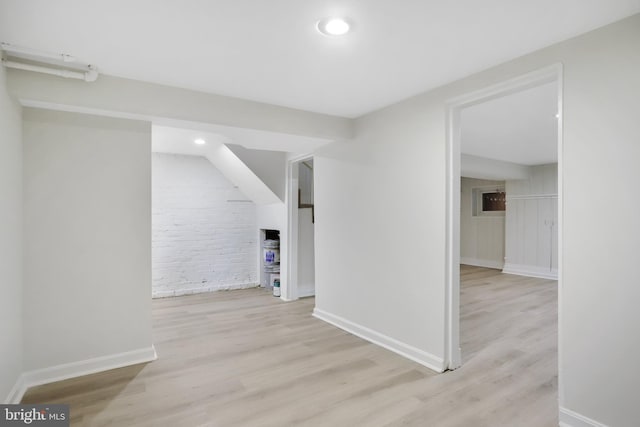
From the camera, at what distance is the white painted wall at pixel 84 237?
100 inches

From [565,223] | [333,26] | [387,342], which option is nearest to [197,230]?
[387,342]

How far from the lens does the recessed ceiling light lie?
180cm

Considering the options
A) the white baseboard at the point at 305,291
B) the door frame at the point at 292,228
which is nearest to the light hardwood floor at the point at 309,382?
the door frame at the point at 292,228

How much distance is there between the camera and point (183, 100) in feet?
9.13

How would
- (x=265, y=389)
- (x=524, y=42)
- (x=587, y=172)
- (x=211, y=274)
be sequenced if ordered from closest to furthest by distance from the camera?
(x=587, y=172) < (x=524, y=42) < (x=265, y=389) < (x=211, y=274)

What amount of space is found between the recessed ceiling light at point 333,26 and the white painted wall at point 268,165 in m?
3.03

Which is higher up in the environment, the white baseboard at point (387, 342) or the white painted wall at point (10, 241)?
the white painted wall at point (10, 241)

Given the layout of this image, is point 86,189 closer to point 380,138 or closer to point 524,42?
point 380,138

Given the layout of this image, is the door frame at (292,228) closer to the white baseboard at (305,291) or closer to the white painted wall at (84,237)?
the white baseboard at (305,291)

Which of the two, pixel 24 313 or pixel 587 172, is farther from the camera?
pixel 24 313

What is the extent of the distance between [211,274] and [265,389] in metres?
3.49

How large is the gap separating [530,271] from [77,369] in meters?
7.65

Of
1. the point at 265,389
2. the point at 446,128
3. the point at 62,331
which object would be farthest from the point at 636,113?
the point at 62,331

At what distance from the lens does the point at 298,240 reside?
5.12 m
